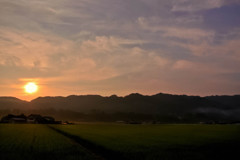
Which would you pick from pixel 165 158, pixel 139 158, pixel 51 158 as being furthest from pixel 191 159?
pixel 51 158

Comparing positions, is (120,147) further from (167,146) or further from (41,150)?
(41,150)

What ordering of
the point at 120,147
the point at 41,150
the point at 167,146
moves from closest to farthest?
the point at 41,150, the point at 120,147, the point at 167,146

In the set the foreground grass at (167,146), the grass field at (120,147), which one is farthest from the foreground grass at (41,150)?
the foreground grass at (167,146)

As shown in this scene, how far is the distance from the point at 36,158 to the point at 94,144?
1701cm

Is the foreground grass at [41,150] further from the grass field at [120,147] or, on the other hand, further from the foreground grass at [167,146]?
the foreground grass at [167,146]

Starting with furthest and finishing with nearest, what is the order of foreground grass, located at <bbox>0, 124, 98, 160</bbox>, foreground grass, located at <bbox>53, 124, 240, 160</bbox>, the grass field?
foreground grass, located at <bbox>53, 124, 240, 160</bbox>, the grass field, foreground grass, located at <bbox>0, 124, 98, 160</bbox>

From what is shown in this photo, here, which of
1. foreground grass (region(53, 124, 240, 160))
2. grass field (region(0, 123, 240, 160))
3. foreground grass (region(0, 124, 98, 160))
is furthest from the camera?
foreground grass (region(53, 124, 240, 160))

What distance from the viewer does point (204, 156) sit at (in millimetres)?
31859

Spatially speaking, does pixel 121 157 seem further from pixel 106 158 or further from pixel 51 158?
pixel 51 158

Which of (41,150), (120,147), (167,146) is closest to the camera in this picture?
(41,150)

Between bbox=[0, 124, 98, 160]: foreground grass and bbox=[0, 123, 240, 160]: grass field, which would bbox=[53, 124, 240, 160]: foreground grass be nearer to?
bbox=[0, 123, 240, 160]: grass field

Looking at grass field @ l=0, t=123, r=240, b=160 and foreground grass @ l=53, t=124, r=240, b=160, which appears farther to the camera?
foreground grass @ l=53, t=124, r=240, b=160

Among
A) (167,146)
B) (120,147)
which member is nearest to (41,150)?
(120,147)

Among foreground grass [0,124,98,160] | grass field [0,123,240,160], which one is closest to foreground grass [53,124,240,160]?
grass field [0,123,240,160]
